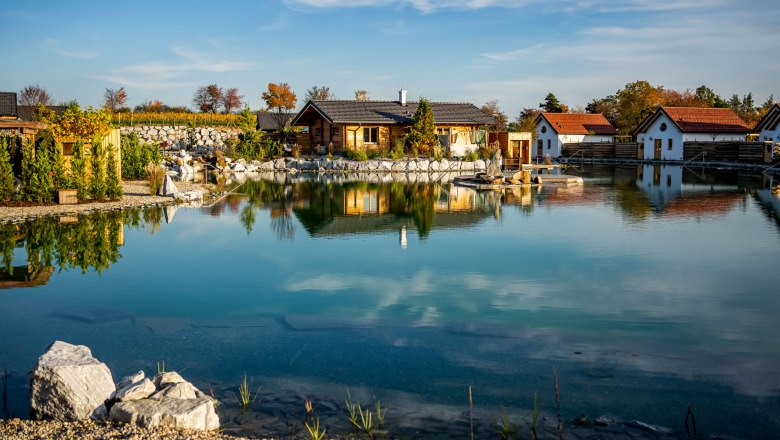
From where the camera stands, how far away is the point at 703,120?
5416cm

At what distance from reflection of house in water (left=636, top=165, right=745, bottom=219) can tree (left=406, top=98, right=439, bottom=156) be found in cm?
1374

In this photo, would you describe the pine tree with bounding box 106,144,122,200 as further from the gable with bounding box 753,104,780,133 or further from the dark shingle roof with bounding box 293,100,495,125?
the gable with bounding box 753,104,780,133

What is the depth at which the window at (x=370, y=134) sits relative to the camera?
154ft

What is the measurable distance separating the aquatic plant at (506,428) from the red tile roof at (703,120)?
51336 millimetres

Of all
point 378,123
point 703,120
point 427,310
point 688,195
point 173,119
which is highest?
point 173,119

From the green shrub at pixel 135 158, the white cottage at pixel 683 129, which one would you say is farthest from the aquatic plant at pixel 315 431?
the white cottage at pixel 683 129

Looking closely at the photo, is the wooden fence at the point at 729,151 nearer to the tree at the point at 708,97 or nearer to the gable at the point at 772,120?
the gable at the point at 772,120

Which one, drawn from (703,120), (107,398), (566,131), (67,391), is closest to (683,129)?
(703,120)

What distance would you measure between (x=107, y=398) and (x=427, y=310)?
177 inches

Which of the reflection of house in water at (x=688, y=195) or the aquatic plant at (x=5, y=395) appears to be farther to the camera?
the reflection of house in water at (x=688, y=195)

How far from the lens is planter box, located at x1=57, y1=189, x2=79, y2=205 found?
19.9 m

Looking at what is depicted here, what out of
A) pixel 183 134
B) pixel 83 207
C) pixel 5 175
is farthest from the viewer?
pixel 183 134

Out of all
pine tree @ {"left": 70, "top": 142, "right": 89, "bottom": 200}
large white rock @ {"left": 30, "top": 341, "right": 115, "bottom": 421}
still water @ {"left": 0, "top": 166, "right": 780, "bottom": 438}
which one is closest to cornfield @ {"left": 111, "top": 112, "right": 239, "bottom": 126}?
pine tree @ {"left": 70, "top": 142, "right": 89, "bottom": 200}

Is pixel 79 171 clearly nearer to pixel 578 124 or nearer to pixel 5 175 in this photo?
pixel 5 175
